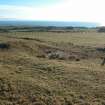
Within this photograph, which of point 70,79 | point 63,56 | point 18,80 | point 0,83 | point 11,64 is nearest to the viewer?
point 0,83

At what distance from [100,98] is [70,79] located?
4040 mm

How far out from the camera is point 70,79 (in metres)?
18.1

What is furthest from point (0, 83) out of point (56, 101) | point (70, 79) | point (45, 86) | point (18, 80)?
point (70, 79)

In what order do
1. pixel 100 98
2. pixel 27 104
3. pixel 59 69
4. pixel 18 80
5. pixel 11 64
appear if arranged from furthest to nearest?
pixel 11 64 < pixel 59 69 < pixel 18 80 < pixel 100 98 < pixel 27 104

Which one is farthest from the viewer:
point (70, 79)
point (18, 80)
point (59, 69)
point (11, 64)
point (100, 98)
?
point (11, 64)

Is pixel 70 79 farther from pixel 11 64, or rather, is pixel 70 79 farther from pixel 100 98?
pixel 11 64

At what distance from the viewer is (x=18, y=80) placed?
16.8m

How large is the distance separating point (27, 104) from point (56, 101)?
189cm

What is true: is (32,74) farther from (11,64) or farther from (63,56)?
(63,56)

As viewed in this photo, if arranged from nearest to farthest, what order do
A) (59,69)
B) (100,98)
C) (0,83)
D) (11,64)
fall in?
(100,98), (0,83), (59,69), (11,64)

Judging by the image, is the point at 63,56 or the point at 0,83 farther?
the point at 63,56

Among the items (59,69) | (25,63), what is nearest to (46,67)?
(59,69)

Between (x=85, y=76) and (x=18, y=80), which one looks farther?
(x=85, y=76)

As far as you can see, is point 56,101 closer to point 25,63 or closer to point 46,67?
point 46,67
